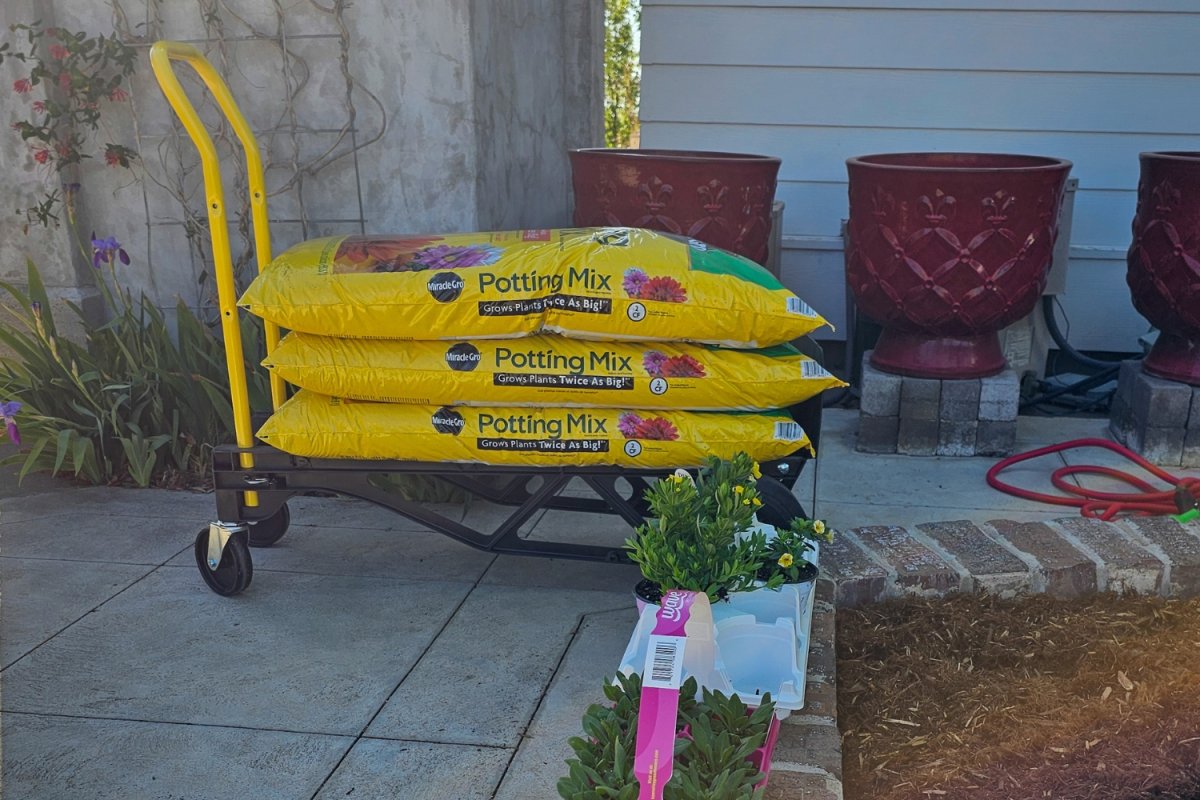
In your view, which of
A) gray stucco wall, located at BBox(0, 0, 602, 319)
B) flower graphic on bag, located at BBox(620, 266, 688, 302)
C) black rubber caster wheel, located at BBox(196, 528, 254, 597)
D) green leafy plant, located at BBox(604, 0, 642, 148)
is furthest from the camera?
green leafy plant, located at BBox(604, 0, 642, 148)

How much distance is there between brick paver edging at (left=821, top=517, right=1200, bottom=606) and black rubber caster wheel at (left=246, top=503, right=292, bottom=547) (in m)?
1.70

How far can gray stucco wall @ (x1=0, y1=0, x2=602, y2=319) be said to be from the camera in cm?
356

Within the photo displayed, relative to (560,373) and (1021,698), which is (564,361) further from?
(1021,698)

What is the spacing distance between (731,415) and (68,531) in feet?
7.50

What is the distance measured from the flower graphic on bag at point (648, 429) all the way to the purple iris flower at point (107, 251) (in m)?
2.21

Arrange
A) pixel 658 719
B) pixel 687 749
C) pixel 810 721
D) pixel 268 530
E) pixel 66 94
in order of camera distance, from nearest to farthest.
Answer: pixel 658 719
pixel 687 749
pixel 810 721
pixel 268 530
pixel 66 94

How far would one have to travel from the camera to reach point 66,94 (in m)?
3.90

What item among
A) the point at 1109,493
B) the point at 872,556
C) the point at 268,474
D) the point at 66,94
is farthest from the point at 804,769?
the point at 66,94

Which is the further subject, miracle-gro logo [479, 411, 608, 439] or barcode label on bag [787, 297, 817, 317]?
miracle-gro logo [479, 411, 608, 439]

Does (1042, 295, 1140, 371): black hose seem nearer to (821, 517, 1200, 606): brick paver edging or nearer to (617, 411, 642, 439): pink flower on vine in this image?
(821, 517, 1200, 606): brick paver edging

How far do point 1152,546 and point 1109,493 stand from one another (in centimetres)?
51

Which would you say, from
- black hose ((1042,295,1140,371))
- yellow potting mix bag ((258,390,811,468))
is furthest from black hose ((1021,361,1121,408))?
yellow potting mix bag ((258,390,811,468))

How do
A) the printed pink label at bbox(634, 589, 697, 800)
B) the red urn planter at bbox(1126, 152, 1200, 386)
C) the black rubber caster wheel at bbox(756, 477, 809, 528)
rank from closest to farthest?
the printed pink label at bbox(634, 589, 697, 800)
the black rubber caster wheel at bbox(756, 477, 809, 528)
the red urn planter at bbox(1126, 152, 1200, 386)

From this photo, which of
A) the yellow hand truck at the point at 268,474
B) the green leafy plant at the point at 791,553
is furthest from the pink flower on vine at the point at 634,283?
the green leafy plant at the point at 791,553
